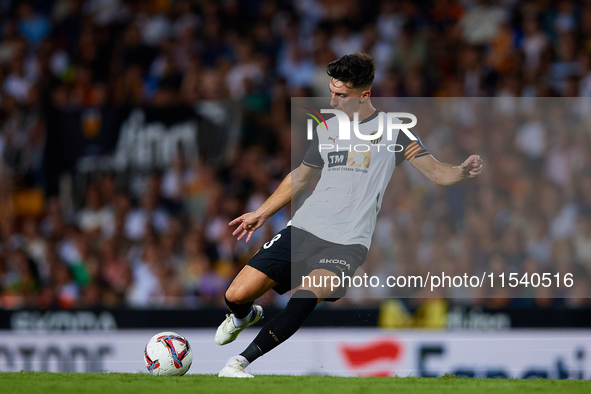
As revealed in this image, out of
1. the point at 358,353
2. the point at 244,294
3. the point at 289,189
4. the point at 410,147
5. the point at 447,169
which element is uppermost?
the point at 410,147

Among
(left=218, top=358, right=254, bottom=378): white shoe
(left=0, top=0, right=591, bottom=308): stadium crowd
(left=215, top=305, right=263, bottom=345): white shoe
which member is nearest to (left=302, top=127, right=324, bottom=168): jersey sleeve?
(left=215, top=305, right=263, bottom=345): white shoe

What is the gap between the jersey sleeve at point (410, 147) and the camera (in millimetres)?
5566

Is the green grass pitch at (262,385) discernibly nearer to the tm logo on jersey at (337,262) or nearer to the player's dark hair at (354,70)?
the tm logo on jersey at (337,262)

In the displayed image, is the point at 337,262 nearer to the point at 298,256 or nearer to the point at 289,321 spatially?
the point at 298,256

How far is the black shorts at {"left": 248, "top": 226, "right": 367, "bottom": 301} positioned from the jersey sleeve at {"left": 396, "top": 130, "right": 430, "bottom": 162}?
763 mm

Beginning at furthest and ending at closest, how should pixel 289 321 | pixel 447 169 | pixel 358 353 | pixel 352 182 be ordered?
pixel 358 353
pixel 352 182
pixel 447 169
pixel 289 321

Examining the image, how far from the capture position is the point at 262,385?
4992mm

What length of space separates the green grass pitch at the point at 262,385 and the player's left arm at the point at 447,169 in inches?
55.8

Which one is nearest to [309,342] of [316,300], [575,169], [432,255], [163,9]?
[432,255]

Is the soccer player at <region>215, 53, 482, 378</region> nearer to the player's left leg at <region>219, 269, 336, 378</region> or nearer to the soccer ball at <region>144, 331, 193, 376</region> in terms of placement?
the player's left leg at <region>219, 269, 336, 378</region>

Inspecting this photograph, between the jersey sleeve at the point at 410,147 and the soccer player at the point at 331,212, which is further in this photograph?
the jersey sleeve at the point at 410,147

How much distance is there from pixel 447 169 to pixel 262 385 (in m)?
1.95

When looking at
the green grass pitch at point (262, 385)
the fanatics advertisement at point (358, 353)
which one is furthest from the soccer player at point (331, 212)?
the fanatics advertisement at point (358, 353)

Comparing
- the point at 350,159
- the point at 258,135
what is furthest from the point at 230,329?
the point at 258,135
